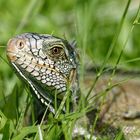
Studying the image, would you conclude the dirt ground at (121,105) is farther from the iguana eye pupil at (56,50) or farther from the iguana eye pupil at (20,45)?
the iguana eye pupil at (20,45)

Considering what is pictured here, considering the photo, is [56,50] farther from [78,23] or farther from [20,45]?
[78,23]

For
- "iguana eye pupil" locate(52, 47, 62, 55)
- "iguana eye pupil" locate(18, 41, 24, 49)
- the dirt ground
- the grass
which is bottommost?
the dirt ground

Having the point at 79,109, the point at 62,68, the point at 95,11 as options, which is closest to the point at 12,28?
the point at 95,11

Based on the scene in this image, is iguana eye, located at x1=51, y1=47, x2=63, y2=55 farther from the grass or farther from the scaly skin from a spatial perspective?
the grass

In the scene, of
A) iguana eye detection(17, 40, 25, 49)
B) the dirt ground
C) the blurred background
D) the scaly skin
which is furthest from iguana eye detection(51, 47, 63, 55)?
the blurred background

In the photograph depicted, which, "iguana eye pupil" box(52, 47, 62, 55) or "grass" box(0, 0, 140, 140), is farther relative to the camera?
"grass" box(0, 0, 140, 140)

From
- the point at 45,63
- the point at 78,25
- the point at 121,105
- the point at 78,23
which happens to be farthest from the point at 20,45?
the point at 78,23

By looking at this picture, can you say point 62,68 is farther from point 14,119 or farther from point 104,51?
point 104,51

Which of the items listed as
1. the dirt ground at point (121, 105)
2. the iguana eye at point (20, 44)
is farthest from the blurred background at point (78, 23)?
the iguana eye at point (20, 44)

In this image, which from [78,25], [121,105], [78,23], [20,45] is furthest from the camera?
[78,23]
